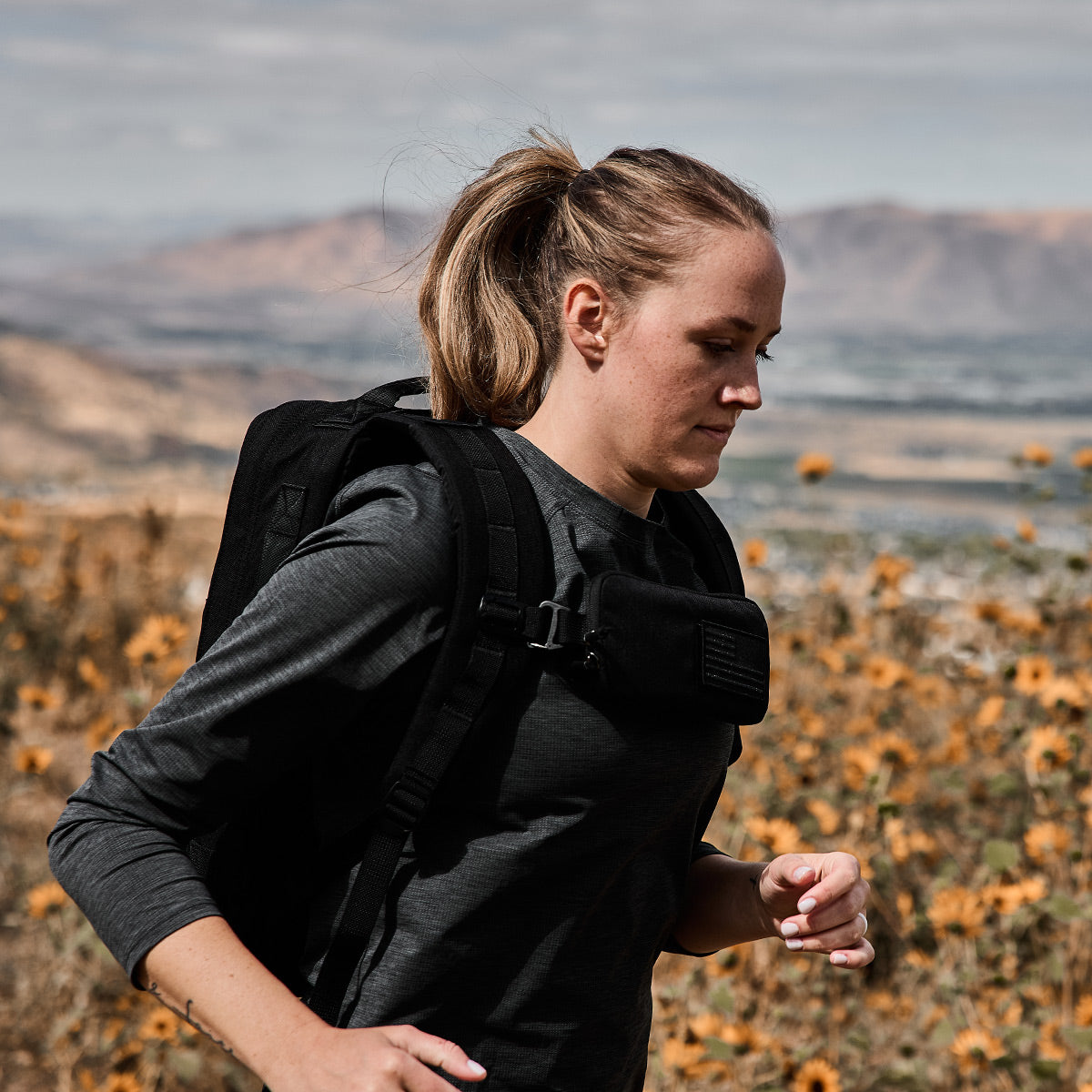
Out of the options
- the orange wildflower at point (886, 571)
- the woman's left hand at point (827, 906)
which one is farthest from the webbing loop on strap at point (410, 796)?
the orange wildflower at point (886, 571)

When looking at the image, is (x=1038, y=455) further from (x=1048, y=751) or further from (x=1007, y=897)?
(x=1007, y=897)

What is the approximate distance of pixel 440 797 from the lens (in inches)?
48.1

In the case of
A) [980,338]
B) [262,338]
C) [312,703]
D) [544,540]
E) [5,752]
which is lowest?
[5,752]

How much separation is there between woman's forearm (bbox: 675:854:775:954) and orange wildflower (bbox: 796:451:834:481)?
2.51 metres

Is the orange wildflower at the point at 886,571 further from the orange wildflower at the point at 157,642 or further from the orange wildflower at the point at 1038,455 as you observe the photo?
the orange wildflower at the point at 157,642

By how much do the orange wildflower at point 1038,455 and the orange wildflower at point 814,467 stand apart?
0.57 metres

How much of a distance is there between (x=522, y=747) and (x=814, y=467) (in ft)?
9.46

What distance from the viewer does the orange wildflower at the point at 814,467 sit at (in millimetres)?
3918

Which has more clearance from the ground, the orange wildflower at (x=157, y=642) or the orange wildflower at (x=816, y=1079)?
the orange wildflower at (x=157, y=642)

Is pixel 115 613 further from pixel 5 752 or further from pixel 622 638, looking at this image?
pixel 622 638

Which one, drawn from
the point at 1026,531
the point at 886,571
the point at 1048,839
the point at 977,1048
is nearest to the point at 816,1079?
the point at 977,1048

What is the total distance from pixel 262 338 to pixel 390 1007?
199 feet

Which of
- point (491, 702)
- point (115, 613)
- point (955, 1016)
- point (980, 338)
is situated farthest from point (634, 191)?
point (980, 338)

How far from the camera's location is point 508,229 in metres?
1.53
